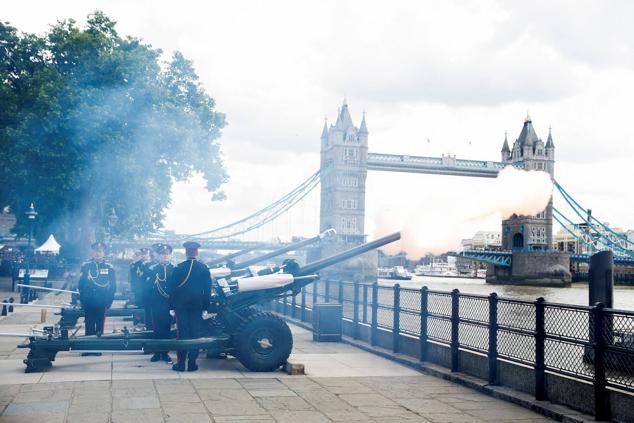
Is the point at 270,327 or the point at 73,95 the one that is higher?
the point at 73,95

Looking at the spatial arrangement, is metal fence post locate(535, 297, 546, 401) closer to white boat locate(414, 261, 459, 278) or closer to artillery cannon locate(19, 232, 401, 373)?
artillery cannon locate(19, 232, 401, 373)

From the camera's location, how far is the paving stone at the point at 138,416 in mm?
7234

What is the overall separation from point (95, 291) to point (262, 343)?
11.6 feet

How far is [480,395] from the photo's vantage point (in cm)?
923

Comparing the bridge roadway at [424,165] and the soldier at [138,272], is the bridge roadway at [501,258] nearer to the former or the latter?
the bridge roadway at [424,165]

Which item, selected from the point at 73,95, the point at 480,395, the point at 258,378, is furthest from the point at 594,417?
the point at 73,95

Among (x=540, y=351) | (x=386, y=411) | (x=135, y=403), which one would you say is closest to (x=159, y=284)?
(x=135, y=403)

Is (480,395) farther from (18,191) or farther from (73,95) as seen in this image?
(18,191)

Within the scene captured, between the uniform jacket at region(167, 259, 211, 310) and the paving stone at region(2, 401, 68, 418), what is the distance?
273 centimetres

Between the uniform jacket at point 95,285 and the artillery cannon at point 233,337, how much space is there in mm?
1694

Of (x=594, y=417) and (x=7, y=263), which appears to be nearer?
(x=594, y=417)

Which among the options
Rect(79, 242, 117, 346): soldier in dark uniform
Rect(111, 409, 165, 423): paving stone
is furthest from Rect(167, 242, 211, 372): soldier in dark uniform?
Rect(111, 409, 165, 423): paving stone

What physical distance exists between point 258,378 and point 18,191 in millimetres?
31541

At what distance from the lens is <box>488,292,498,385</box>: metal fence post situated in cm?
949
